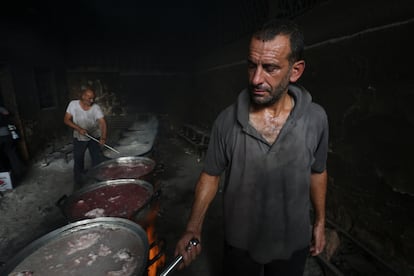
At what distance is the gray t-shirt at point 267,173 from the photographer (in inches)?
69.8

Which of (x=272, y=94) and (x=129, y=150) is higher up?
(x=272, y=94)

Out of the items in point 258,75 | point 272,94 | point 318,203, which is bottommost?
point 318,203

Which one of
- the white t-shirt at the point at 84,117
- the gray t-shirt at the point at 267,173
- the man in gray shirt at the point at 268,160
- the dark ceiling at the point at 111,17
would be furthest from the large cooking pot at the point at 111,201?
the dark ceiling at the point at 111,17

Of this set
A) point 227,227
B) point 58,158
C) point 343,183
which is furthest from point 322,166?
point 58,158

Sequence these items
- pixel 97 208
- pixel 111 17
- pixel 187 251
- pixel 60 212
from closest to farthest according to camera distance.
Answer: pixel 187 251
pixel 97 208
pixel 60 212
pixel 111 17

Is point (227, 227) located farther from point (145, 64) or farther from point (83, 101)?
point (145, 64)

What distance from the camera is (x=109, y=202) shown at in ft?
9.81

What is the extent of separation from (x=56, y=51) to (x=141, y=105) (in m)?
4.77

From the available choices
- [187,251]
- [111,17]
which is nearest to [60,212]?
[187,251]

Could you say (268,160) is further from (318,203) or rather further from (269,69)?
(318,203)

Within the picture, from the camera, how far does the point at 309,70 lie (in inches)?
174

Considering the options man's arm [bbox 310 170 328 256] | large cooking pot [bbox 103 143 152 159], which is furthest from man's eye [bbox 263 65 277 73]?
large cooking pot [bbox 103 143 152 159]

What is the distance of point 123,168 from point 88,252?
85.5 inches

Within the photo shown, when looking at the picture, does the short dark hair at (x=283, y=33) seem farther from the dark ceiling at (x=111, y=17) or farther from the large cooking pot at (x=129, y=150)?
the dark ceiling at (x=111, y=17)
